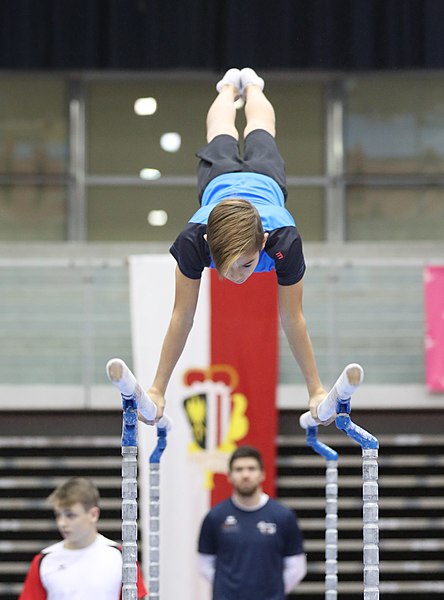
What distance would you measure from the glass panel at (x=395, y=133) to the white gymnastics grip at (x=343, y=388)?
6023 millimetres

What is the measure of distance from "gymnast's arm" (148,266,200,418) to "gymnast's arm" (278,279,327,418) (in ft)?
0.96

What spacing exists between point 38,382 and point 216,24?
3103 mm

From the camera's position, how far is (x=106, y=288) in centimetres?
808

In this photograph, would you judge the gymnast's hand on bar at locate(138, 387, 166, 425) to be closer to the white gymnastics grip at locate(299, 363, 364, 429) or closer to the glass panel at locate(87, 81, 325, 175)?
the white gymnastics grip at locate(299, 363, 364, 429)


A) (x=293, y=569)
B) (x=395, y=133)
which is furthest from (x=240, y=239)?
(x=395, y=133)

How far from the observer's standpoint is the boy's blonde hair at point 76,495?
440 cm

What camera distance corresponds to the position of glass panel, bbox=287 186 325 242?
363 inches

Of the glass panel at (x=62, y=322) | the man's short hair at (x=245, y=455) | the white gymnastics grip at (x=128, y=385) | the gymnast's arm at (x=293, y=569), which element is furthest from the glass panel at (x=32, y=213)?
the white gymnastics grip at (x=128, y=385)

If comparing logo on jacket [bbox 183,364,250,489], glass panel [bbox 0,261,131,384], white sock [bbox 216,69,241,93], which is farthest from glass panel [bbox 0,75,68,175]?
white sock [bbox 216,69,241,93]

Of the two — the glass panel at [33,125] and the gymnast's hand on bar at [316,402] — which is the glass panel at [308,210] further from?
the gymnast's hand on bar at [316,402]

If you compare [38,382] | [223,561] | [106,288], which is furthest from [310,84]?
[223,561]

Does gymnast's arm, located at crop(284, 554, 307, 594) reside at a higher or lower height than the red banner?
lower

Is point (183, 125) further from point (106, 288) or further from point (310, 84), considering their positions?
point (106, 288)

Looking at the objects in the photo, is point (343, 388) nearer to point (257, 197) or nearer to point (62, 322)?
point (257, 197)
